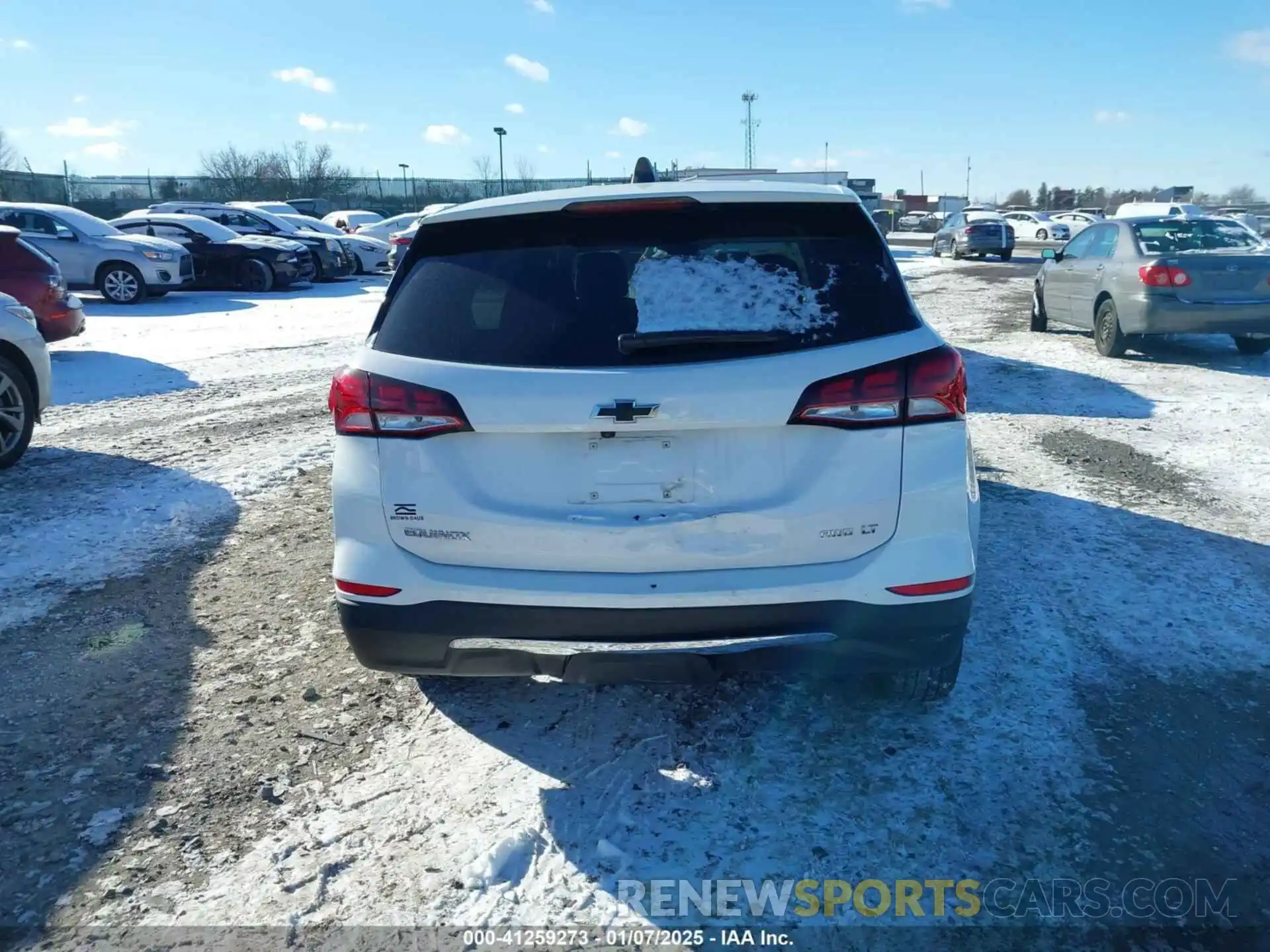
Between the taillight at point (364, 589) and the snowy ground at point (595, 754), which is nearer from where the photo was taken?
the snowy ground at point (595, 754)

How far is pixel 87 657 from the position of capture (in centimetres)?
403

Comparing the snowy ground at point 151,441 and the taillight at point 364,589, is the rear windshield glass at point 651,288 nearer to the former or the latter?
the taillight at point 364,589

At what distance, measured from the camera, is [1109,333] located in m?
11.0

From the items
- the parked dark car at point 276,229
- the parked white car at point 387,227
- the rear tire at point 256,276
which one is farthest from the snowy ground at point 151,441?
the parked white car at point 387,227

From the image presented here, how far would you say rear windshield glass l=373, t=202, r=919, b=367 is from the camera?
2799mm

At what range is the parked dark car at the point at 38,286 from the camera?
10.0 metres

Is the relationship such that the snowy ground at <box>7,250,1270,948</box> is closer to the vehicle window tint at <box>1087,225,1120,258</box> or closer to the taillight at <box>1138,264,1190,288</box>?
the taillight at <box>1138,264,1190,288</box>

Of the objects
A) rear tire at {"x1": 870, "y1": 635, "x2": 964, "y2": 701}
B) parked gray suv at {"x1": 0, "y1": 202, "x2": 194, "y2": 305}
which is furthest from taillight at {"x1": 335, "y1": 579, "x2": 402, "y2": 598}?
parked gray suv at {"x1": 0, "y1": 202, "x2": 194, "y2": 305}

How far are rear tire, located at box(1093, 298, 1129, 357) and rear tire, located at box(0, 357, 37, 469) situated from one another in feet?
35.2

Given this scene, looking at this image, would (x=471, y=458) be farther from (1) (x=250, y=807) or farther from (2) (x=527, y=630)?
(1) (x=250, y=807)

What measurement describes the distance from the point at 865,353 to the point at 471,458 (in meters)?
1.21

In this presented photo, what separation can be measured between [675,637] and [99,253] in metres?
17.7

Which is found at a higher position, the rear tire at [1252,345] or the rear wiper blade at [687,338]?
the rear wiper blade at [687,338]

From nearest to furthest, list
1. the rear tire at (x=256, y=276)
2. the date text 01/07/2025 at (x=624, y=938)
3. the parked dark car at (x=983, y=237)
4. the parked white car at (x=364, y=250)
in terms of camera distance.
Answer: the date text 01/07/2025 at (x=624, y=938), the rear tire at (x=256, y=276), the parked white car at (x=364, y=250), the parked dark car at (x=983, y=237)
